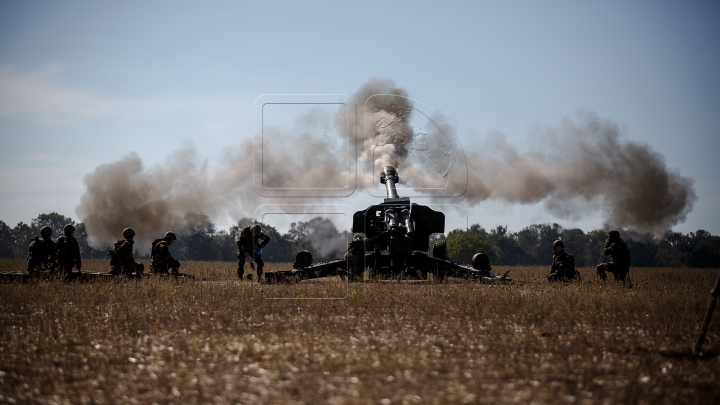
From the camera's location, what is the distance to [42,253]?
2041cm

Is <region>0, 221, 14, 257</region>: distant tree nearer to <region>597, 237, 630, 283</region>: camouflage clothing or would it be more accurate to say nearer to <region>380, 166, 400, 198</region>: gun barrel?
<region>380, 166, 400, 198</region>: gun barrel

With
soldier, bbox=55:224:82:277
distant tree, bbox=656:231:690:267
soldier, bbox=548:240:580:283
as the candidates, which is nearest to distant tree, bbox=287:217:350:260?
soldier, bbox=548:240:580:283

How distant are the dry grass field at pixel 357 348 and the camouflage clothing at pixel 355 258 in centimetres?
410

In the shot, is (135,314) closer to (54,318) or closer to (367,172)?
(54,318)

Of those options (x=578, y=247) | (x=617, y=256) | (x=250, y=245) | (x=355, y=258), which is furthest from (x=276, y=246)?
(x=578, y=247)

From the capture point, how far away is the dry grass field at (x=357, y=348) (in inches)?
285

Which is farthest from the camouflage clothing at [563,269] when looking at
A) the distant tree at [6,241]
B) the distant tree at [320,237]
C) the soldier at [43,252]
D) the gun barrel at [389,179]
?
the distant tree at [6,241]

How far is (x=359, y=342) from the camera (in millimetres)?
9820

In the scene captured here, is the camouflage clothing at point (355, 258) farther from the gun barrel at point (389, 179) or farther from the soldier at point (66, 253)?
the soldier at point (66, 253)

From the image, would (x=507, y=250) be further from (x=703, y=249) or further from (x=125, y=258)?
(x=125, y=258)

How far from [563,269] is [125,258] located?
1154 centimetres

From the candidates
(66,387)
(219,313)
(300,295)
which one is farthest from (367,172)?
(66,387)

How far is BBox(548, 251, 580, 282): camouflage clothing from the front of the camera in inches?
757

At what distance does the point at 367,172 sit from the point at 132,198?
1525 cm
